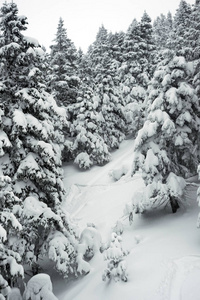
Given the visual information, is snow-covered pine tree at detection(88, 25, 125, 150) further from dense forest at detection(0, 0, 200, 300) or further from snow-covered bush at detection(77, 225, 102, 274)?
snow-covered bush at detection(77, 225, 102, 274)

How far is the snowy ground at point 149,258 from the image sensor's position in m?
9.46

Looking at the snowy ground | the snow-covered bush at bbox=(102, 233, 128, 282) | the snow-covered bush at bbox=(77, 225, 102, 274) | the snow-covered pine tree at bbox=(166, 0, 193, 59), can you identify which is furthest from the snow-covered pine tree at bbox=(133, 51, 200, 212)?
the snow-covered bush at bbox=(102, 233, 128, 282)

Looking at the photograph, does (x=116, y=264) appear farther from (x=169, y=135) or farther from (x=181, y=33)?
(x=181, y=33)

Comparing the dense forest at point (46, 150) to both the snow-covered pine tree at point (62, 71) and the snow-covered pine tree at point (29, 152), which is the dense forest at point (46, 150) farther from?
the snow-covered pine tree at point (62, 71)

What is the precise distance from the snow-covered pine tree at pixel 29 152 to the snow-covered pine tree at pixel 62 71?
15.0m

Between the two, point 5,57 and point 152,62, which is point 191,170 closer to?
point 5,57

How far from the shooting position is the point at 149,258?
1151 cm

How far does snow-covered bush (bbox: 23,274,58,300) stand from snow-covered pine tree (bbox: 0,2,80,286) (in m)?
1.25

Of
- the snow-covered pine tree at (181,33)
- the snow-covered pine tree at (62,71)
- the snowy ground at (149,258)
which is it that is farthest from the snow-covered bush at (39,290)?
the snow-covered pine tree at (62,71)

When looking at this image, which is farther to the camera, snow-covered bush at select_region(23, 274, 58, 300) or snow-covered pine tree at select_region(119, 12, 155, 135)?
snow-covered pine tree at select_region(119, 12, 155, 135)

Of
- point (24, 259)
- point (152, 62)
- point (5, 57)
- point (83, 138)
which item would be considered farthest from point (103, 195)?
point (152, 62)

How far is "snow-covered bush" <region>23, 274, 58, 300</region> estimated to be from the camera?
9.77m

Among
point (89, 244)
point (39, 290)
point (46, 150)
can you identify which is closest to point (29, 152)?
point (46, 150)

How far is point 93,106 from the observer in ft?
91.0
